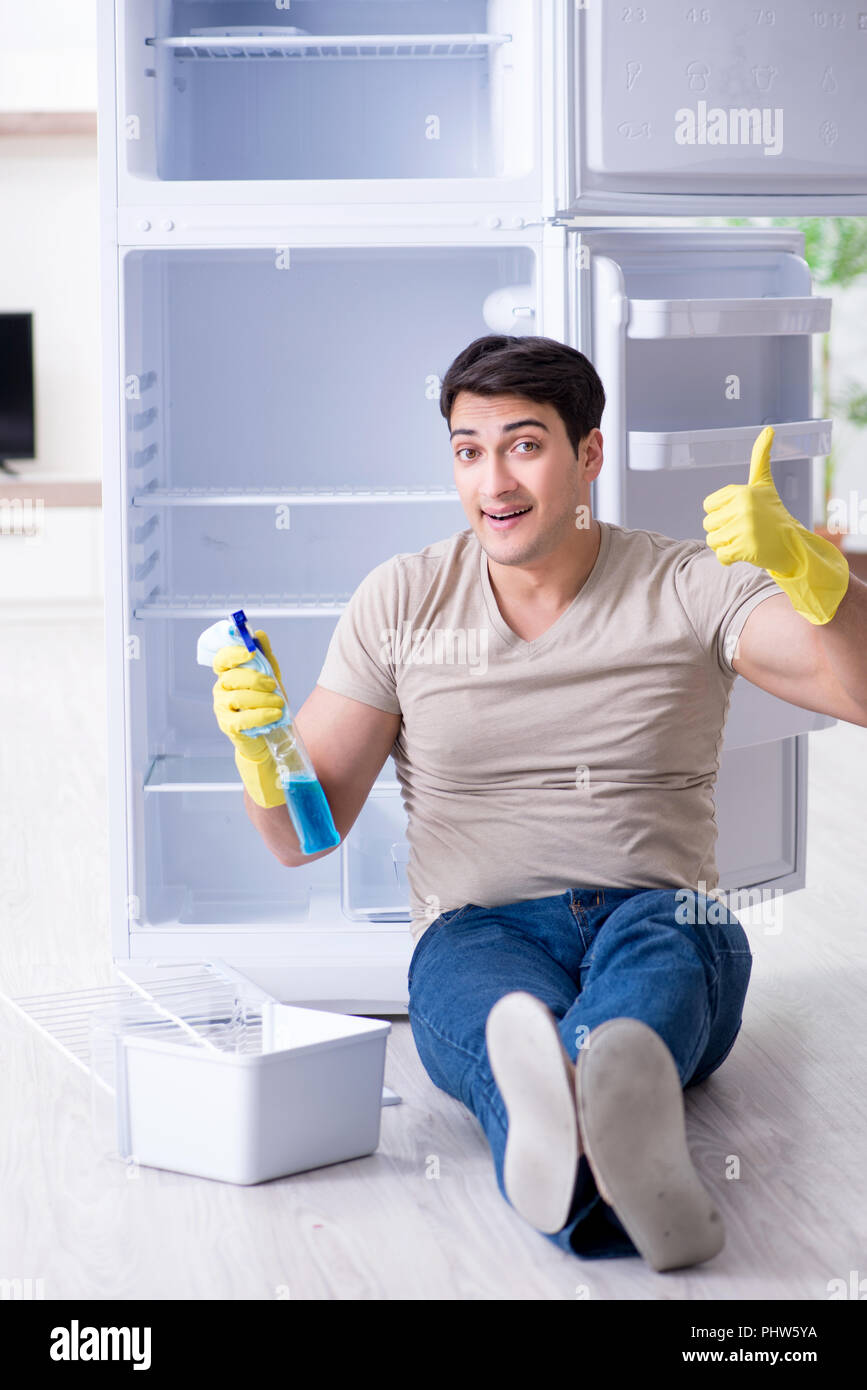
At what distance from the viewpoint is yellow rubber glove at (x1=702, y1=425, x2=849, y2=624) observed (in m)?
1.77

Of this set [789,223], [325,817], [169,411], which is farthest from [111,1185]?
[789,223]

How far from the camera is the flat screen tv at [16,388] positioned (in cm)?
702

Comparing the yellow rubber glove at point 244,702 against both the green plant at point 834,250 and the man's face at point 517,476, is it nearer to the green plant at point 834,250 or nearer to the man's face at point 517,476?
the man's face at point 517,476

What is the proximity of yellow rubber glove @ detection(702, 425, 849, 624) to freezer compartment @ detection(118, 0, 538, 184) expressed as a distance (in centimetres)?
112

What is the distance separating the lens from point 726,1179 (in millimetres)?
1916

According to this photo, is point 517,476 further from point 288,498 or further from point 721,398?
point 721,398

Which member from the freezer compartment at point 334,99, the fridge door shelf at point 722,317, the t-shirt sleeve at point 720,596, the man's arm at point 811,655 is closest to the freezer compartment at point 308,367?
the freezer compartment at point 334,99

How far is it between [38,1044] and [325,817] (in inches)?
29.2

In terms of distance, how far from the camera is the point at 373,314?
2836 millimetres

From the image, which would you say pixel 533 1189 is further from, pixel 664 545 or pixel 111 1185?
pixel 664 545

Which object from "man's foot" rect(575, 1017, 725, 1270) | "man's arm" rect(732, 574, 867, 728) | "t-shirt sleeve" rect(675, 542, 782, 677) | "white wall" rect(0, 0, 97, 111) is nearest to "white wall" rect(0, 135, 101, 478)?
"white wall" rect(0, 0, 97, 111)

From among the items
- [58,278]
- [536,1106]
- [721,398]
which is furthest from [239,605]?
[58,278]

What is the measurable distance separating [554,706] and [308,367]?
111cm

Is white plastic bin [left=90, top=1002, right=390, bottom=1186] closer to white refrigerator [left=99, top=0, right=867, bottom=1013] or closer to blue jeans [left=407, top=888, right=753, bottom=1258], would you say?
blue jeans [left=407, top=888, right=753, bottom=1258]
